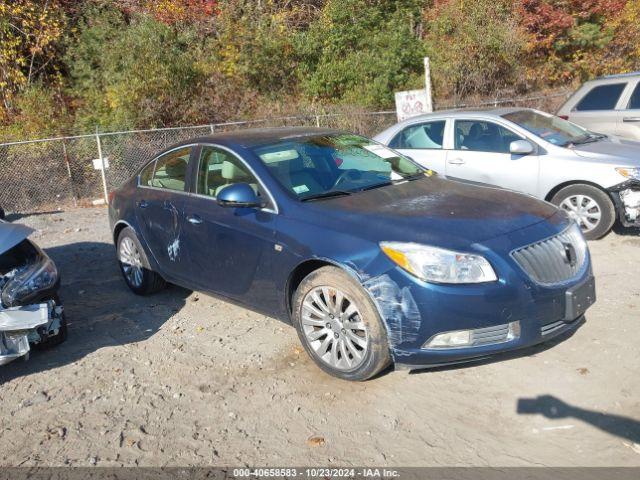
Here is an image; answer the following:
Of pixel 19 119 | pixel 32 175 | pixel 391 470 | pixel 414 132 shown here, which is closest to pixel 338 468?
pixel 391 470

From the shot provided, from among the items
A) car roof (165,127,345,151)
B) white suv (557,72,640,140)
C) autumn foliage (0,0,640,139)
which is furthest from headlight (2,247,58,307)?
autumn foliage (0,0,640,139)

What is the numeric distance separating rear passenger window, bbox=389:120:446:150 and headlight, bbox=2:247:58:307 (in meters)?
5.02

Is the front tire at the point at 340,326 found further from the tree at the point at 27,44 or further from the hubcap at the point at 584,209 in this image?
the tree at the point at 27,44

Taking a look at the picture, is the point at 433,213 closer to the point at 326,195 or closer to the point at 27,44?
the point at 326,195

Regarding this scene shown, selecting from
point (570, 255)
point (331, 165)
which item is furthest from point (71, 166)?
point (570, 255)

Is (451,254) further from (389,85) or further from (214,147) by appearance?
(389,85)

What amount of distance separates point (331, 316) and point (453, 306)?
87 centimetres

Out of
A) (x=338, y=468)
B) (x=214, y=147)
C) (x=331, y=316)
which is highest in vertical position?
(x=214, y=147)

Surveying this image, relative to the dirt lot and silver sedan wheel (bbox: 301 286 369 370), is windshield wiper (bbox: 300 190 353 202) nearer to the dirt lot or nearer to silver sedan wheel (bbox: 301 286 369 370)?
silver sedan wheel (bbox: 301 286 369 370)

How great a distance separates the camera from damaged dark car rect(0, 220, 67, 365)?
435 cm

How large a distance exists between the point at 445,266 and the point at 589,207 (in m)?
4.21

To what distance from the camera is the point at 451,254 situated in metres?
3.82

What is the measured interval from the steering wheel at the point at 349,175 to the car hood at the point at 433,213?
230mm

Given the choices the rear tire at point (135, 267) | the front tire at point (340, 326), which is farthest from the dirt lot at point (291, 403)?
the rear tire at point (135, 267)
